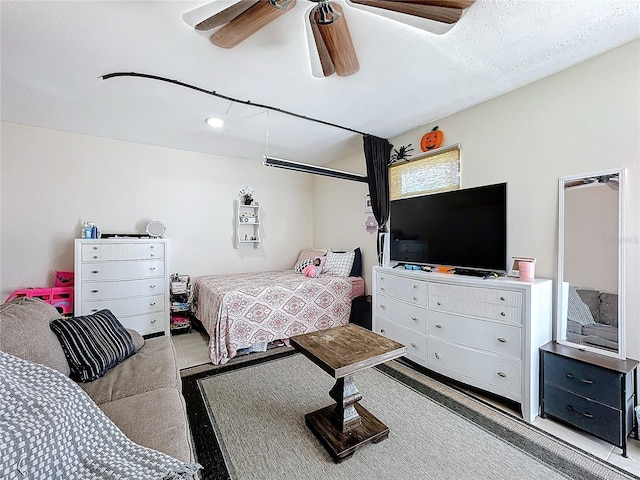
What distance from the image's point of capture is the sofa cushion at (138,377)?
4.84ft

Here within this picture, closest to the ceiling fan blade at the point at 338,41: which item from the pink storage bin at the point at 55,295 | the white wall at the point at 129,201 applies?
the white wall at the point at 129,201

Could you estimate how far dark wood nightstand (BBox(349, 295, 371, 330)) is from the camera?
3428mm

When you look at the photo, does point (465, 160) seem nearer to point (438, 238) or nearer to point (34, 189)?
A: point (438, 238)

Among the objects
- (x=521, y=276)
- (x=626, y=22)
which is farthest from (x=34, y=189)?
(x=626, y=22)

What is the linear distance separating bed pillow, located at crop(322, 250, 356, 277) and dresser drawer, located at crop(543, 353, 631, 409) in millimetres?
2340

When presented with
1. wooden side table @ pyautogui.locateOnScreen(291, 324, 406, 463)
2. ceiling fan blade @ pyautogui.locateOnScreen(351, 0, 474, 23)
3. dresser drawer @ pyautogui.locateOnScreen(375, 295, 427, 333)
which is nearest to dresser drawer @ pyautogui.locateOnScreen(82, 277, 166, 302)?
wooden side table @ pyautogui.locateOnScreen(291, 324, 406, 463)

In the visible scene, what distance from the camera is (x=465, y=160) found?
2.71 metres

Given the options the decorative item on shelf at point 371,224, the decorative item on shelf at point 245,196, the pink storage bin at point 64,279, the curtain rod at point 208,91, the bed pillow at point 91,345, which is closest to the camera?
the bed pillow at point 91,345

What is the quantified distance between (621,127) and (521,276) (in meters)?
1.14

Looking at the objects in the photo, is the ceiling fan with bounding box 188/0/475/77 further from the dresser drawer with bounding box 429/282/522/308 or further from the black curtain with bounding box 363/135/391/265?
the black curtain with bounding box 363/135/391/265

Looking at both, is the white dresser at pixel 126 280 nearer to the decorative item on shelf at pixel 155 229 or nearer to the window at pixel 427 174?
the decorative item on shelf at pixel 155 229

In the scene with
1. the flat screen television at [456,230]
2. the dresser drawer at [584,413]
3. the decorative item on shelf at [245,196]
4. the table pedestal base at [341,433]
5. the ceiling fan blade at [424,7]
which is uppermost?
the ceiling fan blade at [424,7]

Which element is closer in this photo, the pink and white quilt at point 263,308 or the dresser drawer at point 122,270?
the pink and white quilt at point 263,308

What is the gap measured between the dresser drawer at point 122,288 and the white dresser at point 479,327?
2.85m
